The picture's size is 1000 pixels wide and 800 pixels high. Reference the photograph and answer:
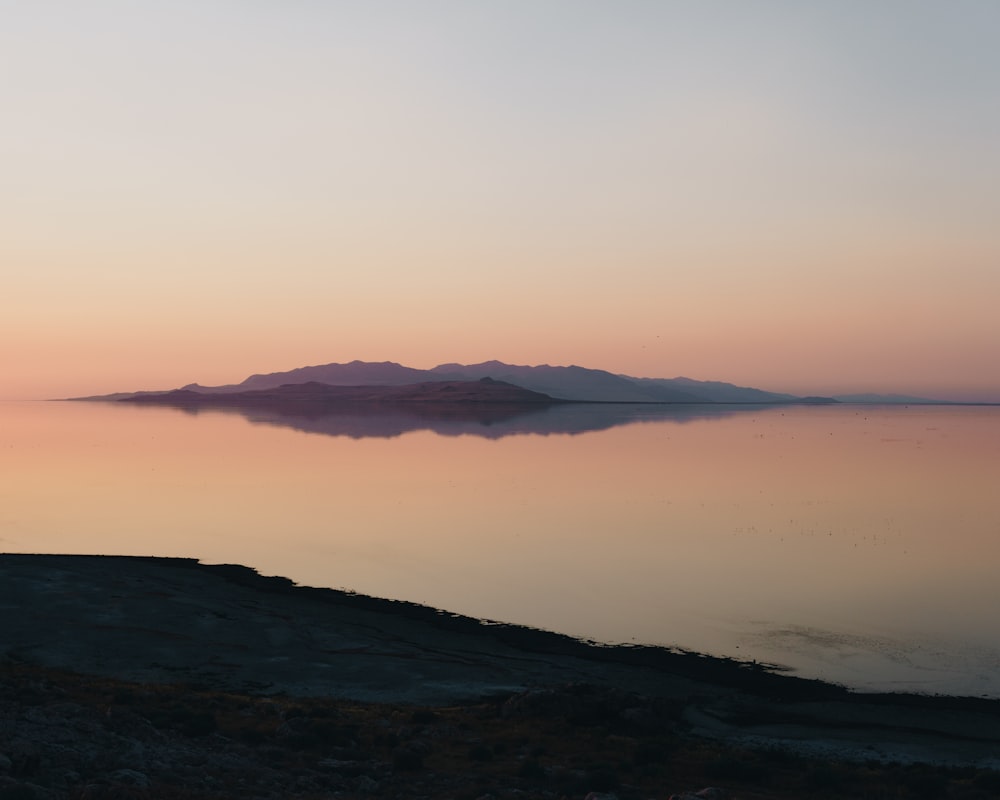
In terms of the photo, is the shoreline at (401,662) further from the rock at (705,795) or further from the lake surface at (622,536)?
the rock at (705,795)

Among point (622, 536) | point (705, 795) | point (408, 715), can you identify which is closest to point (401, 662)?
point (408, 715)

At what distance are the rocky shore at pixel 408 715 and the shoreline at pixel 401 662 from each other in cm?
12

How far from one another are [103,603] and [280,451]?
8979 centimetres

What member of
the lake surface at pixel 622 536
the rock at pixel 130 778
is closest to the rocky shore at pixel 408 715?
the rock at pixel 130 778

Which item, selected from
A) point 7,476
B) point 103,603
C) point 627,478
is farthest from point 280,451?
point 103,603

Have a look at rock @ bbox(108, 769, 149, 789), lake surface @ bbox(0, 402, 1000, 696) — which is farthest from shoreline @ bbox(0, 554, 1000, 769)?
rock @ bbox(108, 769, 149, 789)

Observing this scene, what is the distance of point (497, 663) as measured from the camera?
31891 mm

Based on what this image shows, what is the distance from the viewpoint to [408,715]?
82.1ft

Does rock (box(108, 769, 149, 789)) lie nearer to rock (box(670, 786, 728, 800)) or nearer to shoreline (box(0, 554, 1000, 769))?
shoreline (box(0, 554, 1000, 769))

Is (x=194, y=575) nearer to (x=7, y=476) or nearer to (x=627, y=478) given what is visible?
(x=627, y=478)

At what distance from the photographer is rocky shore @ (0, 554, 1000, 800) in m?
19.2

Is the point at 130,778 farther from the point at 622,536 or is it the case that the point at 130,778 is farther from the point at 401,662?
the point at 622,536

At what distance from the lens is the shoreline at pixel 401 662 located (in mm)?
25531

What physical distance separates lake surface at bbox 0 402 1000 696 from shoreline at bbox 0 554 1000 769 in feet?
7.00
